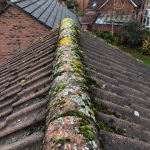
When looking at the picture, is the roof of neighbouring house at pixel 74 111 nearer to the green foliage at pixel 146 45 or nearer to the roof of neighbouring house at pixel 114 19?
the green foliage at pixel 146 45

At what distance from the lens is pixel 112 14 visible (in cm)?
3044

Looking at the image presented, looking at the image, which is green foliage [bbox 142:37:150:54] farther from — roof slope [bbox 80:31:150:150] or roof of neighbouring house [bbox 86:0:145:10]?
roof slope [bbox 80:31:150:150]

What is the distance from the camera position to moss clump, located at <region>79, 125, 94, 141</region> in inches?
58.7

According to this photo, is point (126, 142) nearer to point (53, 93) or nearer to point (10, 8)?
point (53, 93)

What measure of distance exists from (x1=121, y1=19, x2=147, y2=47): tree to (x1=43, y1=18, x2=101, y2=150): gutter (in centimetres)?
2661

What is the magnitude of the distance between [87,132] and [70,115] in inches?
8.9

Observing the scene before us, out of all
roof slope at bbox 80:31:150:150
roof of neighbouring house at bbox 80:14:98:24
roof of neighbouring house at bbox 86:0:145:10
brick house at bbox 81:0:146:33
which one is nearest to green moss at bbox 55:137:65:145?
roof slope at bbox 80:31:150:150

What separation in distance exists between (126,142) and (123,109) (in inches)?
25.7

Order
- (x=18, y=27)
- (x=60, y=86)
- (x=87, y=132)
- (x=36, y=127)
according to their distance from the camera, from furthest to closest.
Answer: (x=18, y=27) < (x=60, y=86) < (x=36, y=127) < (x=87, y=132)

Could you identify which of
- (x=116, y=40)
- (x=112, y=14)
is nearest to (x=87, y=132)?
(x=116, y=40)

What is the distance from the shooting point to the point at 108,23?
3166 centimetres

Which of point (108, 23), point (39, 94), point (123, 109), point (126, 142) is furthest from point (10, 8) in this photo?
point (108, 23)

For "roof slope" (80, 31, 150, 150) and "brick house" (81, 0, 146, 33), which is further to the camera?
"brick house" (81, 0, 146, 33)

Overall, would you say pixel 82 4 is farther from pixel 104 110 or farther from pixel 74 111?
pixel 74 111
